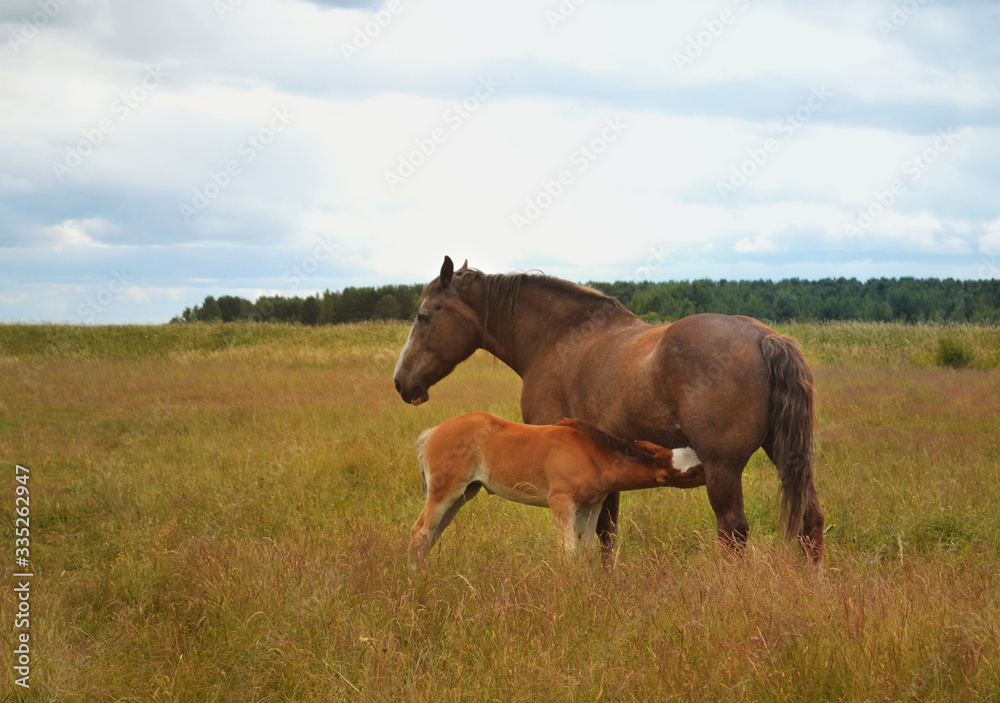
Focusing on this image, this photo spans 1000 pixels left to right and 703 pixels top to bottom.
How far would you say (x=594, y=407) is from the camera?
4.72 meters

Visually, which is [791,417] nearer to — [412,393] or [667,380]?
[667,380]

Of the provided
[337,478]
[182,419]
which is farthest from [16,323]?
[337,478]

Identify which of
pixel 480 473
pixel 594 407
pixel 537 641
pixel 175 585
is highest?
pixel 594 407

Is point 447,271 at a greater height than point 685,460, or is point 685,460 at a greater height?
point 447,271

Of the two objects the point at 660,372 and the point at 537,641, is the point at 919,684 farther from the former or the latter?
the point at 660,372

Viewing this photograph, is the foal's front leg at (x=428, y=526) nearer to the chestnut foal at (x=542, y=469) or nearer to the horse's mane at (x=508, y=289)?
the chestnut foal at (x=542, y=469)

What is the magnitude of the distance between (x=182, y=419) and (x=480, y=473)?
29.7 ft

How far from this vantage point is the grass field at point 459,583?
2893 millimetres

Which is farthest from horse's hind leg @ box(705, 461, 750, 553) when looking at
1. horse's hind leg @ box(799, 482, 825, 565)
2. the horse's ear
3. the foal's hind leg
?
the horse's ear

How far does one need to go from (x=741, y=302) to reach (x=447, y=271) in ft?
192

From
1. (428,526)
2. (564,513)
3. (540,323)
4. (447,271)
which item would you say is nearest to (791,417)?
(564,513)

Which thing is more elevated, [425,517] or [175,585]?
[425,517]

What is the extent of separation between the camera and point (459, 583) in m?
4.00

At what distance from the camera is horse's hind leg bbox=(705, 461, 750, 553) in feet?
13.0
